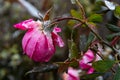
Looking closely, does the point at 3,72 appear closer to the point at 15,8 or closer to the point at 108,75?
the point at 15,8

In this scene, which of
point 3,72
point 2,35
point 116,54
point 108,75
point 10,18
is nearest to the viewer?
point 116,54

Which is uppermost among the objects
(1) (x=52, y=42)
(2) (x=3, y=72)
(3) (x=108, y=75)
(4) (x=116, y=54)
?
(1) (x=52, y=42)

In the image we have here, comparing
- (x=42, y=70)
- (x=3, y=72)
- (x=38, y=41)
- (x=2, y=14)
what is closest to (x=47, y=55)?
(x=38, y=41)

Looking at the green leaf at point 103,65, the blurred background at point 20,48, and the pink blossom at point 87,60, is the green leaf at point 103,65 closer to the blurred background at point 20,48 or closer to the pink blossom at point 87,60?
the pink blossom at point 87,60

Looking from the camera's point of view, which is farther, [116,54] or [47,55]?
[116,54]

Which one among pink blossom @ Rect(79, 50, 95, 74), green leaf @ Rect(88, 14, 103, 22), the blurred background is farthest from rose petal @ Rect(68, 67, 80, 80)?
the blurred background

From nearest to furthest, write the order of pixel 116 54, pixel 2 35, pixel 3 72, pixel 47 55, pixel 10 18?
pixel 47 55 → pixel 116 54 → pixel 3 72 → pixel 2 35 → pixel 10 18

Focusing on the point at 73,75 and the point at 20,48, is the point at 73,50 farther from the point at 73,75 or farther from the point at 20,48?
the point at 20,48

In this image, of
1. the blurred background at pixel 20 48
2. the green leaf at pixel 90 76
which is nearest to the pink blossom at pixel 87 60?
the green leaf at pixel 90 76

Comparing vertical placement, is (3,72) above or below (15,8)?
below

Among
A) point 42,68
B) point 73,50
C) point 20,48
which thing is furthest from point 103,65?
point 20,48
